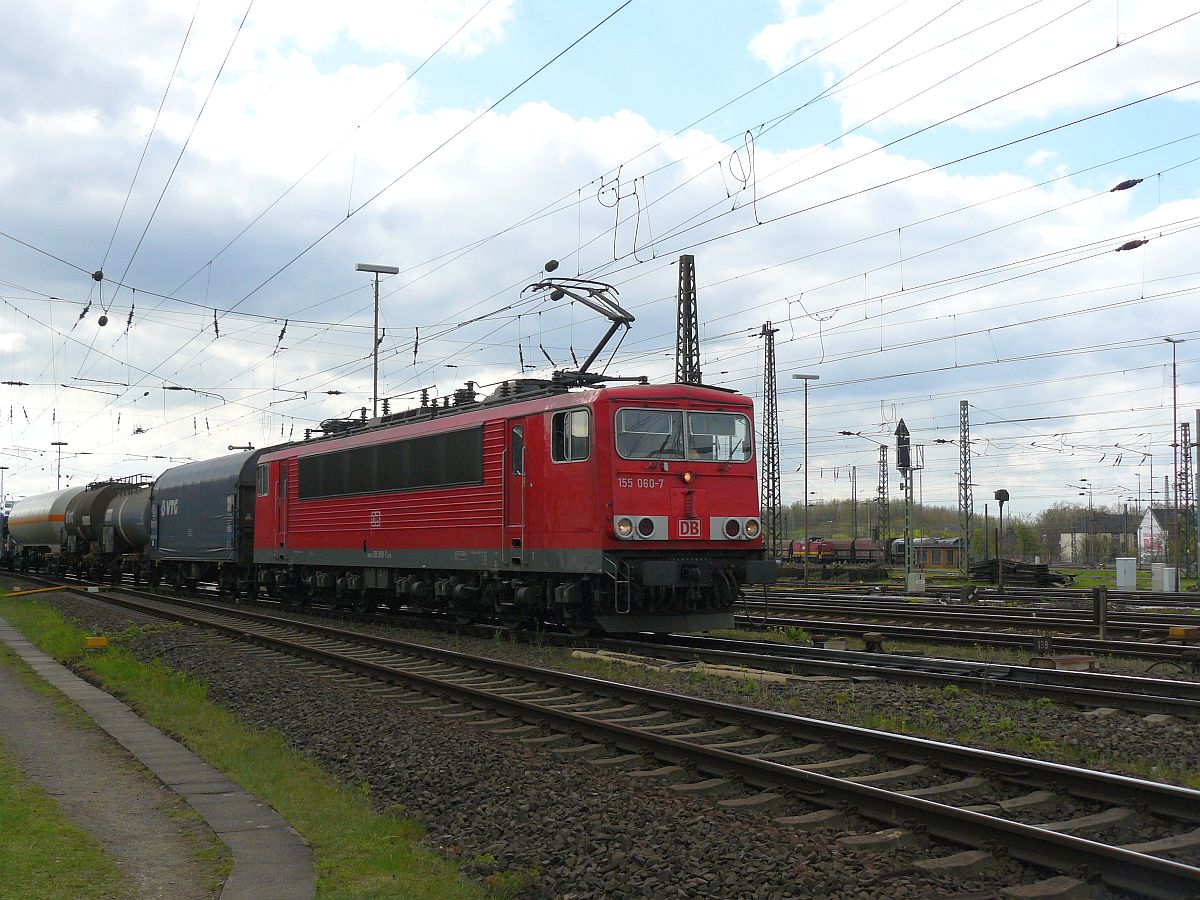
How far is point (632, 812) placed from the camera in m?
7.07

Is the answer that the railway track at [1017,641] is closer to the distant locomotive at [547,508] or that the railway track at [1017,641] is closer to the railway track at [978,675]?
the railway track at [978,675]

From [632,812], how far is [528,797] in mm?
869

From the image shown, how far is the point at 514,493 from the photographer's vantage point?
1675cm

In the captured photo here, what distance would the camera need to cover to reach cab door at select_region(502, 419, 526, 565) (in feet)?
54.2

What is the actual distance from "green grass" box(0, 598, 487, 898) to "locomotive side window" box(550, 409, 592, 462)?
5.71 meters

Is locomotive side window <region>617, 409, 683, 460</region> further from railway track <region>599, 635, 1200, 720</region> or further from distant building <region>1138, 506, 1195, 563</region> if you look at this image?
distant building <region>1138, 506, 1195, 563</region>

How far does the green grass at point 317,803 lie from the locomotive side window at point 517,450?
5.39m

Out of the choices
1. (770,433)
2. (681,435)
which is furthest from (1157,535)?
(681,435)

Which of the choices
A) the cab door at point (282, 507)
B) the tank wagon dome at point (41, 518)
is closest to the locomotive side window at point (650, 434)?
the cab door at point (282, 507)

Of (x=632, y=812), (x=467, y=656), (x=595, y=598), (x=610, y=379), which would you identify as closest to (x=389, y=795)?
(x=632, y=812)

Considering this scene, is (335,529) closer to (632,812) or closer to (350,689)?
(350,689)

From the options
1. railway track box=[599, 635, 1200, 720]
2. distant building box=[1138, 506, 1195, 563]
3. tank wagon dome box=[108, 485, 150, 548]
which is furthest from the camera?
distant building box=[1138, 506, 1195, 563]

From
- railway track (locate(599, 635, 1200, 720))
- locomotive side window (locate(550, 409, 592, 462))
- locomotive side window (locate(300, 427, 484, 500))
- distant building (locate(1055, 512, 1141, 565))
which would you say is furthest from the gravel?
distant building (locate(1055, 512, 1141, 565))

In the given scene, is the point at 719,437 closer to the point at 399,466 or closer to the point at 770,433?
the point at 399,466
